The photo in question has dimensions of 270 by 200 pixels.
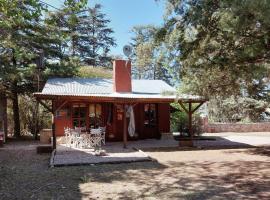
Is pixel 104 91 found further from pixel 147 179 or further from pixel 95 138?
pixel 147 179

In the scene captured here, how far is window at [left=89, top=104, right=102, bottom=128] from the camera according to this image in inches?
764

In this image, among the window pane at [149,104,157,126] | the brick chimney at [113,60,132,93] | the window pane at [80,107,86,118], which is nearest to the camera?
the window pane at [80,107,86,118]

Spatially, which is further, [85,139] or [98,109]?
[98,109]

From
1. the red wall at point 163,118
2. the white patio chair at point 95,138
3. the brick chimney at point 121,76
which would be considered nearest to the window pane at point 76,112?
the brick chimney at point 121,76

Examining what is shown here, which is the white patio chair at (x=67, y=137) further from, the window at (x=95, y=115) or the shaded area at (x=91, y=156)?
the window at (x=95, y=115)

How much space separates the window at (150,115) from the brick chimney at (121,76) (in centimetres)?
180

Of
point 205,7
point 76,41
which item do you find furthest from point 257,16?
point 76,41

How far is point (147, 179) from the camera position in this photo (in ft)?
32.1

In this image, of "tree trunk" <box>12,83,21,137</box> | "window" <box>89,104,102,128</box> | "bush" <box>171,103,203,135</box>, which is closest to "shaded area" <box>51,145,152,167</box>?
"window" <box>89,104,102,128</box>

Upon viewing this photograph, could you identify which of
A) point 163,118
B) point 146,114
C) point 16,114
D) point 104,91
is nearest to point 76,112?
point 104,91

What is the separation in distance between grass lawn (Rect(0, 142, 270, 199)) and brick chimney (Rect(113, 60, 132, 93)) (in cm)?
632

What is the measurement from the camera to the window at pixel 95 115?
1941 centimetres

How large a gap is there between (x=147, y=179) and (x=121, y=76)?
10.4 meters

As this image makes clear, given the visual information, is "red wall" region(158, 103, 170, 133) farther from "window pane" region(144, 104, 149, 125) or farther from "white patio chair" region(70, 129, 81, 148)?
"white patio chair" region(70, 129, 81, 148)
